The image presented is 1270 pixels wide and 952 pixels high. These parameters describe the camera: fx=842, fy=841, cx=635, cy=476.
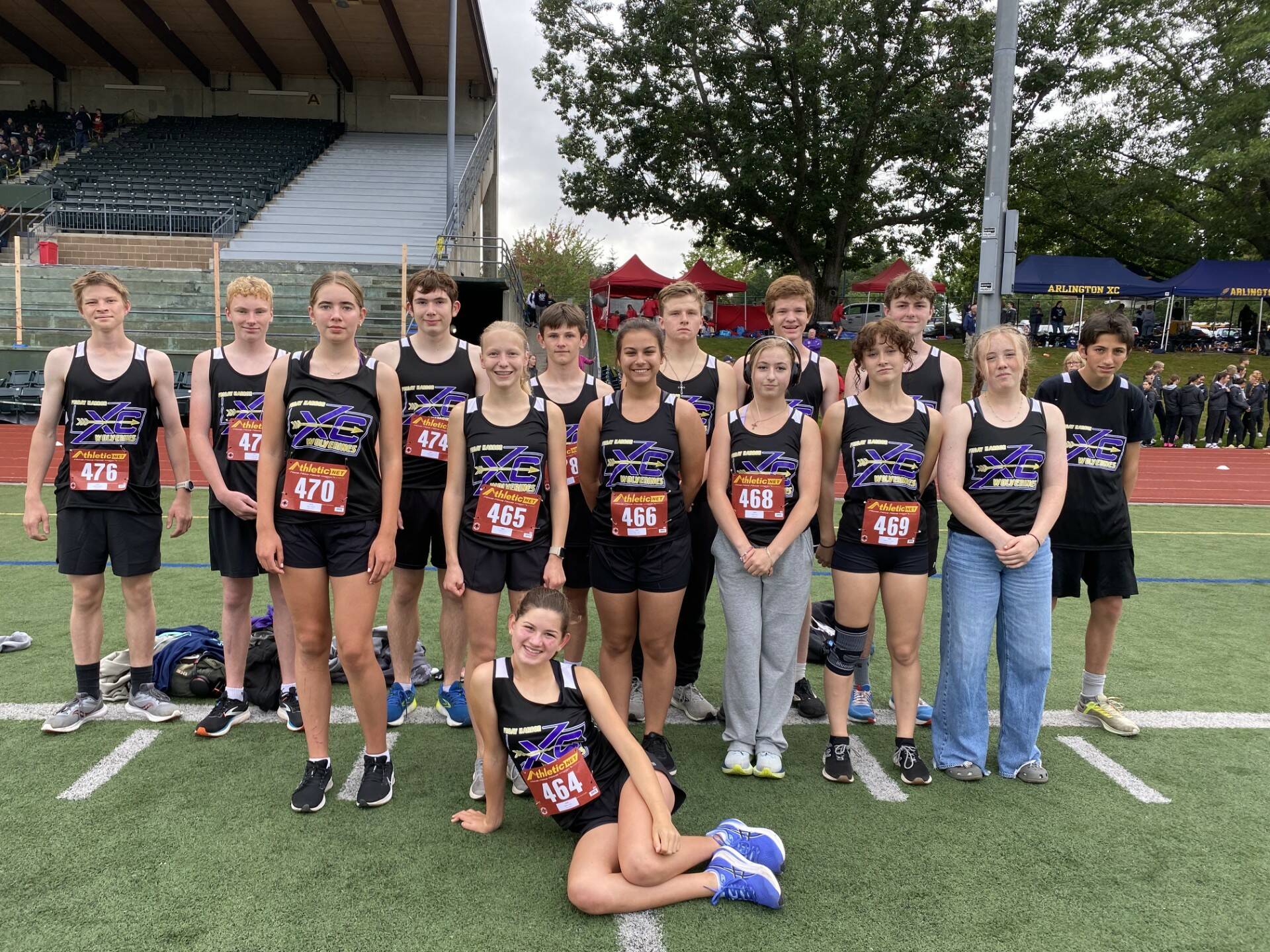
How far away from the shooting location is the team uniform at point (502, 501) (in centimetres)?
326

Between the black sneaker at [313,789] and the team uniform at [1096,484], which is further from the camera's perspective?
the team uniform at [1096,484]

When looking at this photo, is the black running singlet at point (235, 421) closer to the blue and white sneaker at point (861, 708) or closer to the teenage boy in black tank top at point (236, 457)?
the teenage boy in black tank top at point (236, 457)

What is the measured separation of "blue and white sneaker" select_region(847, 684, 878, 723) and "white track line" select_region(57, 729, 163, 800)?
315 cm

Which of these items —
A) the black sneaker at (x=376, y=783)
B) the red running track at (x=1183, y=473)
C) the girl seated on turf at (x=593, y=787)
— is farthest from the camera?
the red running track at (x=1183, y=473)

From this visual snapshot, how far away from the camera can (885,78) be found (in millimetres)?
24875

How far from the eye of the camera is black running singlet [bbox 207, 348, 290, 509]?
373 centimetres

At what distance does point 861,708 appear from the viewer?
13.3ft

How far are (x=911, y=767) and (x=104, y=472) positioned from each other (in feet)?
11.9

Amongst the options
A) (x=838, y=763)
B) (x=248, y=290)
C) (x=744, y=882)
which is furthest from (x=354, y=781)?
(x=248, y=290)

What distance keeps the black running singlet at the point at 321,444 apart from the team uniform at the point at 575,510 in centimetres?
91

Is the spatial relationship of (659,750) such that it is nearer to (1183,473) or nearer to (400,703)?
(400,703)

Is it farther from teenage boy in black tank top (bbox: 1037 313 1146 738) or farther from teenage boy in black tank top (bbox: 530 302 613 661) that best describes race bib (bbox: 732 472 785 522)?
teenage boy in black tank top (bbox: 1037 313 1146 738)

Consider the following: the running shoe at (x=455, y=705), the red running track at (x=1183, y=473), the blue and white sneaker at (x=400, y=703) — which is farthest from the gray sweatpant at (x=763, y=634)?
the red running track at (x=1183, y=473)

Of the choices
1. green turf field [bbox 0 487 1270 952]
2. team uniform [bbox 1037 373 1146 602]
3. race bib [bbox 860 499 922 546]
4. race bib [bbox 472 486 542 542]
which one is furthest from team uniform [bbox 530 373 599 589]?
→ team uniform [bbox 1037 373 1146 602]
